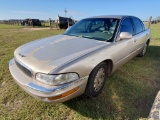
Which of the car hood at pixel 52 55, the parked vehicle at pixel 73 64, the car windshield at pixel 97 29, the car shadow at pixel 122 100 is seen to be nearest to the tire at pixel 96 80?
the parked vehicle at pixel 73 64

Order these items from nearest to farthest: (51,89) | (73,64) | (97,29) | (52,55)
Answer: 1. (51,89)
2. (73,64)
3. (52,55)
4. (97,29)

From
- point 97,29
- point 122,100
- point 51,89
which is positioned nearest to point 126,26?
point 97,29

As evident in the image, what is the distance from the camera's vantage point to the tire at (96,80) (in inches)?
81.9

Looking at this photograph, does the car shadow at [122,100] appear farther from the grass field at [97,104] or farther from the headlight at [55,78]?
the headlight at [55,78]

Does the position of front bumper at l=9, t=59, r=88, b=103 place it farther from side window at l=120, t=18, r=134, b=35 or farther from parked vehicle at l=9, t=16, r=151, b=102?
side window at l=120, t=18, r=134, b=35

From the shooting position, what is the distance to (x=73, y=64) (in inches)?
68.9

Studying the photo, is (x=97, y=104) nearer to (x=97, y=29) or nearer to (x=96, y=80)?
(x=96, y=80)

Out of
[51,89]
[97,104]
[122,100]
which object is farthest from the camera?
[122,100]

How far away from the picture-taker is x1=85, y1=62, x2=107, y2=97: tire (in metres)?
2.08

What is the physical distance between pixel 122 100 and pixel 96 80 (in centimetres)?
61

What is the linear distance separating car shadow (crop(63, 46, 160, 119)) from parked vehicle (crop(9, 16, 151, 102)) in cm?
21

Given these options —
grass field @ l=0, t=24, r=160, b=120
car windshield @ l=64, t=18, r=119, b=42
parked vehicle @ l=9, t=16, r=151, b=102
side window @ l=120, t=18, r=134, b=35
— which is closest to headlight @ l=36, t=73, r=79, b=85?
parked vehicle @ l=9, t=16, r=151, b=102

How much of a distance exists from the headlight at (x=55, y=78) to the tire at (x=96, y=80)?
0.45m

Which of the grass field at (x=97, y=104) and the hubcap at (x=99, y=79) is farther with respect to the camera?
the hubcap at (x=99, y=79)
